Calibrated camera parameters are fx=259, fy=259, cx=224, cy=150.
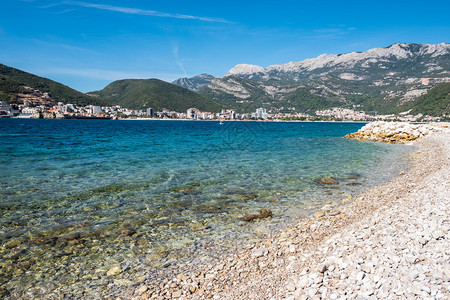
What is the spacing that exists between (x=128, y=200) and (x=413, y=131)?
57.1 metres

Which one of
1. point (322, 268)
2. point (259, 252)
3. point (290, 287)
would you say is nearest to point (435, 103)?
point (259, 252)

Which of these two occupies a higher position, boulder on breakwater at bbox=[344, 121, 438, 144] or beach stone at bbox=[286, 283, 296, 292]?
boulder on breakwater at bbox=[344, 121, 438, 144]

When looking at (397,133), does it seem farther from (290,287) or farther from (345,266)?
(290,287)

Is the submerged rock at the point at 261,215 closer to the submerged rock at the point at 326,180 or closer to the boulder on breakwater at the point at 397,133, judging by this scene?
the submerged rock at the point at 326,180

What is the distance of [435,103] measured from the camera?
176375 millimetres

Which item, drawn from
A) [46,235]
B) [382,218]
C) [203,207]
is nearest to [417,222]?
[382,218]

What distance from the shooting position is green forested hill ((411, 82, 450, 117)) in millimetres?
161125

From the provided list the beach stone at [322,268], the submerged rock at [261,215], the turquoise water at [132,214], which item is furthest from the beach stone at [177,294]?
the submerged rock at [261,215]

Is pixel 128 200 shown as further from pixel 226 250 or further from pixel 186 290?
pixel 186 290

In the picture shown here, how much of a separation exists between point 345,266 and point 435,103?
224 m

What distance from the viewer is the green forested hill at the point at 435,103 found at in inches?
6344

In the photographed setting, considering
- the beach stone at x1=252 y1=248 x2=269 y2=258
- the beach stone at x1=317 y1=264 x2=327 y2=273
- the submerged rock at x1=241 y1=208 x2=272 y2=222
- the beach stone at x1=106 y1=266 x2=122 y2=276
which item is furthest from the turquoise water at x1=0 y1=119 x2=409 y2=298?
the beach stone at x1=317 y1=264 x2=327 y2=273

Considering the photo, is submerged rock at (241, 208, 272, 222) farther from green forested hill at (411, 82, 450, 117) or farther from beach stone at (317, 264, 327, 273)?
green forested hill at (411, 82, 450, 117)

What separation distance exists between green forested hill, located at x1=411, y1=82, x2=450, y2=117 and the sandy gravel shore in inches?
7611
